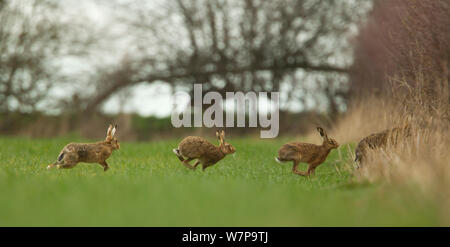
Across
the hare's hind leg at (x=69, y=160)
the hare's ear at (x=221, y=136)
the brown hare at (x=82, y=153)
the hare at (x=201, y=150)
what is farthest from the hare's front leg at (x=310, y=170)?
the hare's hind leg at (x=69, y=160)

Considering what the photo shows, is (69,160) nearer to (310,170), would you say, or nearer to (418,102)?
(310,170)

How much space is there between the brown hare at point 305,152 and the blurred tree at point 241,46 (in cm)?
1310

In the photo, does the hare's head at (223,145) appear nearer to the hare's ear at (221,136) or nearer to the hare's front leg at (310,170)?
the hare's ear at (221,136)

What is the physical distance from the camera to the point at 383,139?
8.45 meters

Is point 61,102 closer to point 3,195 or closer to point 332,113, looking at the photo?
point 332,113

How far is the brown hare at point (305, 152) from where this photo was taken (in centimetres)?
798

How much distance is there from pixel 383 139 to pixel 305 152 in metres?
1.31

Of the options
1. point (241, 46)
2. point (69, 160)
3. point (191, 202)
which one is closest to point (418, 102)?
point (191, 202)

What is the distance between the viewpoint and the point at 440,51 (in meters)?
9.09

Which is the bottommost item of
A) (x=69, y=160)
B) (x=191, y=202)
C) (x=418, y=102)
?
(x=191, y=202)

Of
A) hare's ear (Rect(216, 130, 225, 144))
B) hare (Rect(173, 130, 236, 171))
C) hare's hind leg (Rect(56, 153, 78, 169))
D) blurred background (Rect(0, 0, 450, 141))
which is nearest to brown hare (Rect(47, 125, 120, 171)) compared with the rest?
hare's hind leg (Rect(56, 153, 78, 169))

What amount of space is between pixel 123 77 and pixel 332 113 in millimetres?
8342

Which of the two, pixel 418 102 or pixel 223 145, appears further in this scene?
pixel 418 102

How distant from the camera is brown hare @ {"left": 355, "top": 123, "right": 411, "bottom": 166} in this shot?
8.36m
